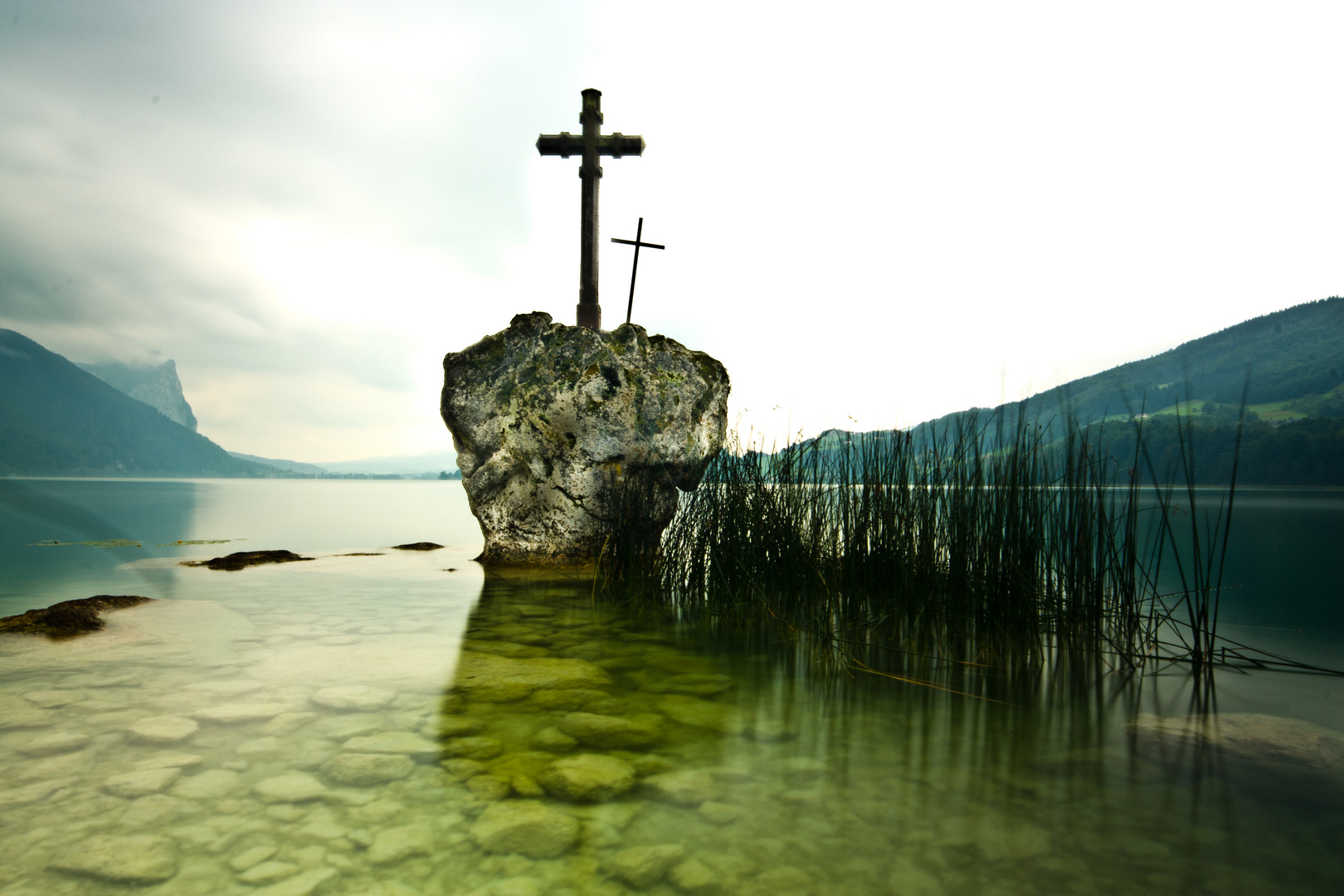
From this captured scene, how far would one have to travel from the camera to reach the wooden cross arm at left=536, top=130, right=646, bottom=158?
713cm

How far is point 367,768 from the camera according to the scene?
1997mm

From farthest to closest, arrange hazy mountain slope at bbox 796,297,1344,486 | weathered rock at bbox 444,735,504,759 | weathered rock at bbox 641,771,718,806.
A: hazy mountain slope at bbox 796,297,1344,486 → weathered rock at bbox 444,735,504,759 → weathered rock at bbox 641,771,718,806

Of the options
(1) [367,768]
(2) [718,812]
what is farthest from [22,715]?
(2) [718,812]

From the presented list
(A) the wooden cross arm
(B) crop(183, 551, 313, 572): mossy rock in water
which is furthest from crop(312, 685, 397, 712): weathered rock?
(A) the wooden cross arm

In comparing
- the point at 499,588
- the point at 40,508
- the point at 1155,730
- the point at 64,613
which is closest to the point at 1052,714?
the point at 1155,730

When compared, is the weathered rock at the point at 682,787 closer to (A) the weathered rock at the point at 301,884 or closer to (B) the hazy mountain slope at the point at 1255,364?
(A) the weathered rock at the point at 301,884

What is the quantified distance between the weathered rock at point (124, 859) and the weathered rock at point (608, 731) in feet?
3.82

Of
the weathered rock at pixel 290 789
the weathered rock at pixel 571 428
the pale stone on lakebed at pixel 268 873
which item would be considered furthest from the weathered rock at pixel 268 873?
the weathered rock at pixel 571 428

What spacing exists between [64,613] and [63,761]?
244 cm

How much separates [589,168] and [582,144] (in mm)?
308

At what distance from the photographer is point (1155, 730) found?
2416 mm

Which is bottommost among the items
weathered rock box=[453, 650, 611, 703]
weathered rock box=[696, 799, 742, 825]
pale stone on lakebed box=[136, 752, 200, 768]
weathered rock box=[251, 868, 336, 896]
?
weathered rock box=[453, 650, 611, 703]

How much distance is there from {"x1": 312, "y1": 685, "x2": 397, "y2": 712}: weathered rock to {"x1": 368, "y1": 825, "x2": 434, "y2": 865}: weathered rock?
1.00 m

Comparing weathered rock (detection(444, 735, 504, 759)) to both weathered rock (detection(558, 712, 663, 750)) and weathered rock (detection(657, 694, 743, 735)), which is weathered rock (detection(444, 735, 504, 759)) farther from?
weathered rock (detection(657, 694, 743, 735))
